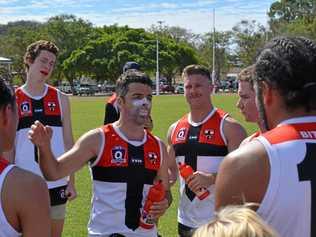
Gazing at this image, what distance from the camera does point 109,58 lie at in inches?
3302

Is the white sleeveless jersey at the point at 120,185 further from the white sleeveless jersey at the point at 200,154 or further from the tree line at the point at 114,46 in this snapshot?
the tree line at the point at 114,46

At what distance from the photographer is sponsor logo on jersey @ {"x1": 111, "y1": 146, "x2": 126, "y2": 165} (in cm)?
459

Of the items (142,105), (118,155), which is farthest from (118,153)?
(142,105)

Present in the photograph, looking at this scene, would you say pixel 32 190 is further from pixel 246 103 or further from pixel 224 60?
pixel 224 60

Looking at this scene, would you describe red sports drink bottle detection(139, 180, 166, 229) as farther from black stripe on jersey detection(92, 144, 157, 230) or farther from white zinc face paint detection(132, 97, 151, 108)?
white zinc face paint detection(132, 97, 151, 108)

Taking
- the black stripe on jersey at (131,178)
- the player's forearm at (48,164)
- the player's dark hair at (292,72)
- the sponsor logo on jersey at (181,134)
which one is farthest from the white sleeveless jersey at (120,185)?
the player's dark hair at (292,72)

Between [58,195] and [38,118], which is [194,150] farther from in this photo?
[38,118]

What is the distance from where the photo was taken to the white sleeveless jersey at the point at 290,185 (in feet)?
8.27

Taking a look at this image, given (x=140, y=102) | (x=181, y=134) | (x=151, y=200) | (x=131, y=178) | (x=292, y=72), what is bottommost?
(x=151, y=200)

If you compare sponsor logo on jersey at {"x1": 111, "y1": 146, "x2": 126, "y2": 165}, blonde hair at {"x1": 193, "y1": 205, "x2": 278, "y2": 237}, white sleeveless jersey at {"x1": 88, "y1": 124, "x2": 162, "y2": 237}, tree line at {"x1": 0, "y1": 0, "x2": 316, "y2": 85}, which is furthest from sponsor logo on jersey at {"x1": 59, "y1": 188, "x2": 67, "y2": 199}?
tree line at {"x1": 0, "y1": 0, "x2": 316, "y2": 85}

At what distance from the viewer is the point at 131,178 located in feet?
15.1

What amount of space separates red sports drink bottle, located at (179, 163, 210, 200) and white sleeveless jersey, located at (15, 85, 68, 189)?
1690 millimetres

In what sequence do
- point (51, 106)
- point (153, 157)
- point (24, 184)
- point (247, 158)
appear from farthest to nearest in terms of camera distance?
point (51, 106)
point (153, 157)
point (24, 184)
point (247, 158)

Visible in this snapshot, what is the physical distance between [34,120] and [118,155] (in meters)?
1.86
